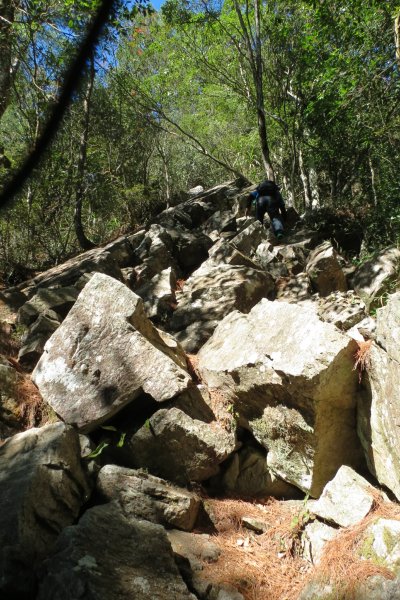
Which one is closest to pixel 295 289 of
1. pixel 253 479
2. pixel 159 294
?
pixel 159 294

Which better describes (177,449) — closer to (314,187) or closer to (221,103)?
(314,187)

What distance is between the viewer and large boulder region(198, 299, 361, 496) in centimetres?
448

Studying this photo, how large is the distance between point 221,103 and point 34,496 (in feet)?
65.8

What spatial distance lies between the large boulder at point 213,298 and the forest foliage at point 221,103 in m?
3.37

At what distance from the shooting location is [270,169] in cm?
1234

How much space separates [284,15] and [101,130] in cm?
727

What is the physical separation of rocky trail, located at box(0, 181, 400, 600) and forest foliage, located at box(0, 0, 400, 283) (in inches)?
194

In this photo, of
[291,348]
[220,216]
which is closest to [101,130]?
[220,216]

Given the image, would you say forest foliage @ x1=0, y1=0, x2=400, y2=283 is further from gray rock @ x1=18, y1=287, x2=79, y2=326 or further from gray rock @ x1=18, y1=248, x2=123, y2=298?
gray rock @ x1=18, y1=287, x2=79, y2=326

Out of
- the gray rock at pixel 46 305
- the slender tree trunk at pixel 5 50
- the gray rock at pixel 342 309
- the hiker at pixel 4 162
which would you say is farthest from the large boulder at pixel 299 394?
the hiker at pixel 4 162

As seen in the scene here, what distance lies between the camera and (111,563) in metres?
3.14

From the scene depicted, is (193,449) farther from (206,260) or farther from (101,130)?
(101,130)

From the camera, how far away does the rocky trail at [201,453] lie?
3324 millimetres

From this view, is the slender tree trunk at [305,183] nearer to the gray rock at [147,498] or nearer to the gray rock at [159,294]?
the gray rock at [159,294]
